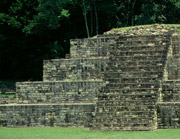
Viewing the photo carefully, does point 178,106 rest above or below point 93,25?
below

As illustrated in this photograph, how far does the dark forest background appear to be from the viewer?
4378 centimetres

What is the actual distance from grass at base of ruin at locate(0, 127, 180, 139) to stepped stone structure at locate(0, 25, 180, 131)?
2.09 feet

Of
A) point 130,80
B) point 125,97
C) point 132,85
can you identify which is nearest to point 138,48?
point 130,80

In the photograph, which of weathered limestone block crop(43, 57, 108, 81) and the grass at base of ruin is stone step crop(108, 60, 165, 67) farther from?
the grass at base of ruin

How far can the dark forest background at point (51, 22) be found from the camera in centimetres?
4378

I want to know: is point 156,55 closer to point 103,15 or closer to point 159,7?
point 159,7

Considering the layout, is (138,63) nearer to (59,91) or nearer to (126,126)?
(59,91)

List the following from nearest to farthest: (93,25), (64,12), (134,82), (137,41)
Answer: (134,82) → (137,41) → (64,12) → (93,25)

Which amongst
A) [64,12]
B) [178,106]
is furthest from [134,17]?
[178,106]

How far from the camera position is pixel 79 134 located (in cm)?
2255

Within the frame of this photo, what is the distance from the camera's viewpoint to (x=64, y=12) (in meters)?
43.3

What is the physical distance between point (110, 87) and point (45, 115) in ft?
10.4

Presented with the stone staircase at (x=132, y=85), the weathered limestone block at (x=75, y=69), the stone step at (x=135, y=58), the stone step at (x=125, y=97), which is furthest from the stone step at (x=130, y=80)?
the weathered limestone block at (x=75, y=69)

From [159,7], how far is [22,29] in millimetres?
11189
